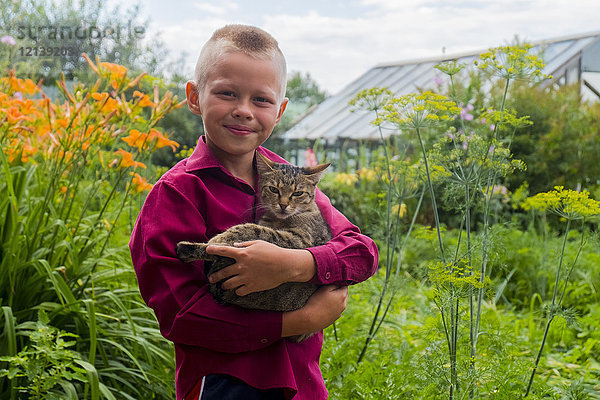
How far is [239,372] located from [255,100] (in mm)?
881

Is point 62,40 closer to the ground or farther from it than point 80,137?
farther from it

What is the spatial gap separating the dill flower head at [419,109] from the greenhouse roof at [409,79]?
7415 mm

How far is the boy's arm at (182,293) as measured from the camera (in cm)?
164

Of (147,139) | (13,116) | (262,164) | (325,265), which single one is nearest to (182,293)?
(325,265)

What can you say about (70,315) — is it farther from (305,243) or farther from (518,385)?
(518,385)

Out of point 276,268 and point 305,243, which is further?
point 305,243

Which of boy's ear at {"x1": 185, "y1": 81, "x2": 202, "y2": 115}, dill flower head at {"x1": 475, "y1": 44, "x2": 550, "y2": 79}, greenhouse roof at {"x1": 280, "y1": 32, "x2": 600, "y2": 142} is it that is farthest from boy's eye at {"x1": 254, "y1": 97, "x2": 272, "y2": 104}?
greenhouse roof at {"x1": 280, "y1": 32, "x2": 600, "y2": 142}

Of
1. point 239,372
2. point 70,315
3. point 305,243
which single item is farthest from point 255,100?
point 70,315

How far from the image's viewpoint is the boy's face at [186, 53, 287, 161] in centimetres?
174

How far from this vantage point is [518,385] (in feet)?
9.27

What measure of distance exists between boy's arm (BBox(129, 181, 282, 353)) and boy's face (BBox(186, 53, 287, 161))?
26cm

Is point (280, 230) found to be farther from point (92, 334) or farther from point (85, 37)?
point (85, 37)

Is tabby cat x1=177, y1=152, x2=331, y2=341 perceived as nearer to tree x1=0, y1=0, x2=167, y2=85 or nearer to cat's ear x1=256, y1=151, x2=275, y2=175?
cat's ear x1=256, y1=151, x2=275, y2=175

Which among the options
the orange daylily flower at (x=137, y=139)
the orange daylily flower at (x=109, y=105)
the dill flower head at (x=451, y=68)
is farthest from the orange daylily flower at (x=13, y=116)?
the dill flower head at (x=451, y=68)
